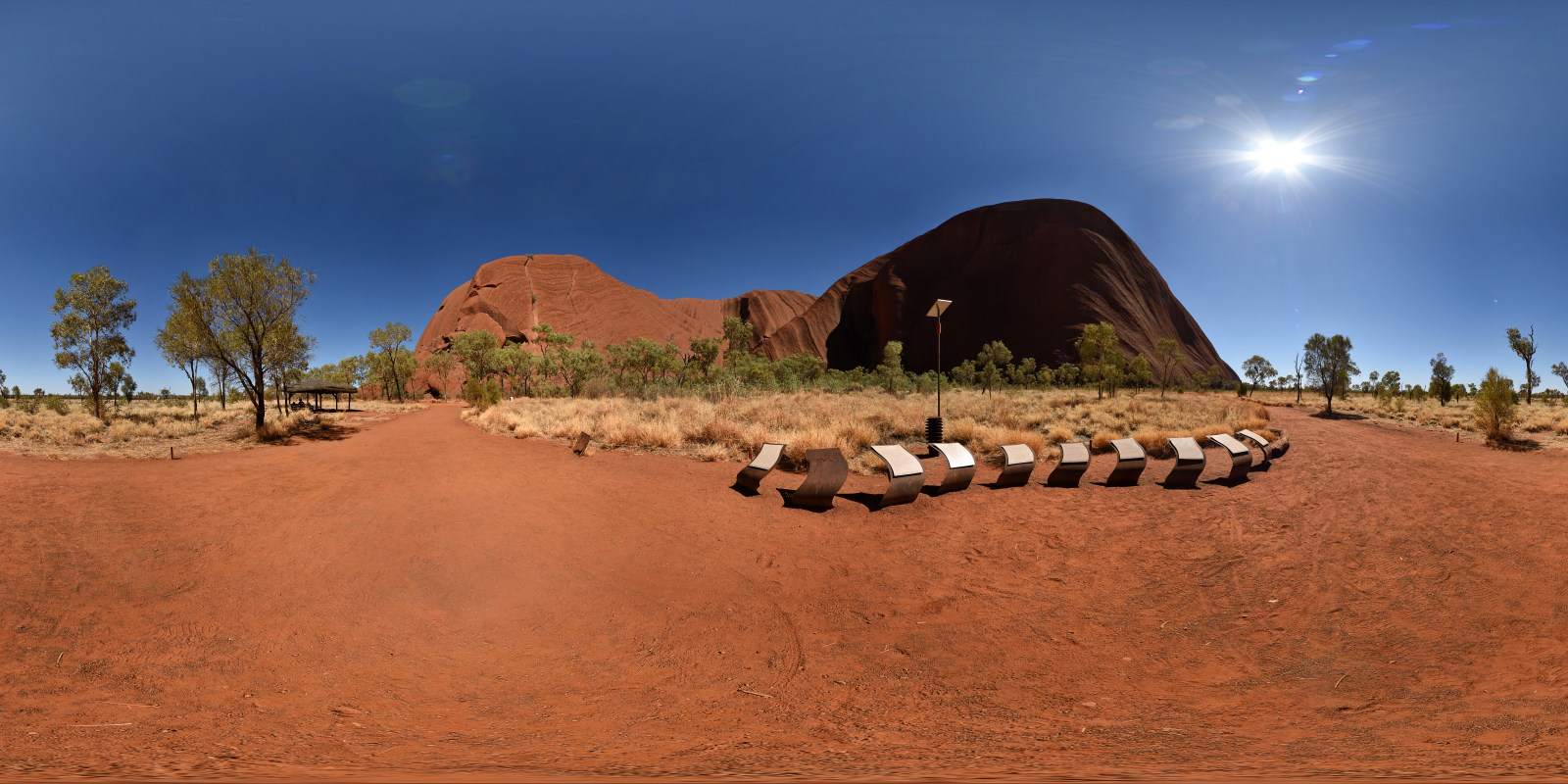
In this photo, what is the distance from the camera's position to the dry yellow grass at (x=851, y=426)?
11.2 meters

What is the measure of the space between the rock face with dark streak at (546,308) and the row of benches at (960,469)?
85.0 m

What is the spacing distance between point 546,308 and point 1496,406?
322 feet

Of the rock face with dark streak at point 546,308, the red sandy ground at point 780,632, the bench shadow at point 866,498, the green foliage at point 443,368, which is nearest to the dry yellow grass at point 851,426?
the bench shadow at point 866,498

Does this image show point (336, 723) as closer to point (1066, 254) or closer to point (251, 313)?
point (251, 313)

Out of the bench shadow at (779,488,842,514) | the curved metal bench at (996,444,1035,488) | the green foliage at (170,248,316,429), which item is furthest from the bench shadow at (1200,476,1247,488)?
the green foliage at (170,248,316,429)

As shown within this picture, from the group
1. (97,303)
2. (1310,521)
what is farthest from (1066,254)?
(97,303)

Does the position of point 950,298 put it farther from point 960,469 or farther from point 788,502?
point 788,502

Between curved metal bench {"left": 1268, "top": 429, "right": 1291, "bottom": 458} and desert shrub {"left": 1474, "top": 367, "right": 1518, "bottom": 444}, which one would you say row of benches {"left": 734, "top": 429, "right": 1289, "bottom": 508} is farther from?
desert shrub {"left": 1474, "top": 367, "right": 1518, "bottom": 444}

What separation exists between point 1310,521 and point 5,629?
12.9 m

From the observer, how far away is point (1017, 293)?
72.6 meters

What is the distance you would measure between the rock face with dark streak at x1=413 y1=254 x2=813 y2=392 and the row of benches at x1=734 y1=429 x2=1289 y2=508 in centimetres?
8497

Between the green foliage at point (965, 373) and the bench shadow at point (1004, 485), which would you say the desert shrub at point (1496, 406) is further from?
the green foliage at point (965, 373)

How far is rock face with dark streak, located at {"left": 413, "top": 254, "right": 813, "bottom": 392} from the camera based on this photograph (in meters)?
86.4

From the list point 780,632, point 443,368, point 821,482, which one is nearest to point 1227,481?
point 821,482
